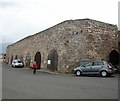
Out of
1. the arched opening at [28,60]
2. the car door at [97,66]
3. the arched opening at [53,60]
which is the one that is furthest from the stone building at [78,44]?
the arched opening at [28,60]

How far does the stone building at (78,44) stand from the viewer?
20.5 metres

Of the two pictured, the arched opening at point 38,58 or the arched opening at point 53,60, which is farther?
the arched opening at point 38,58

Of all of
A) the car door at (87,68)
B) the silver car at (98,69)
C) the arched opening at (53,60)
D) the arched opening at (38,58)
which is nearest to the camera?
the silver car at (98,69)

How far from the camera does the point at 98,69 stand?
631 inches

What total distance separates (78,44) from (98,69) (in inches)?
216

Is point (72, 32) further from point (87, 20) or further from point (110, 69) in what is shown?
point (110, 69)

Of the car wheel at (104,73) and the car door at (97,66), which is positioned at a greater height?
the car door at (97,66)

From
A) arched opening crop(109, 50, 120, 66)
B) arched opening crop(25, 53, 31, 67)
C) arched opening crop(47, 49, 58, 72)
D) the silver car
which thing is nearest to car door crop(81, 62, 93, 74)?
the silver car

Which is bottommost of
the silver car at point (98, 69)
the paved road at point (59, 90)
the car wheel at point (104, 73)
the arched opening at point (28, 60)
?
the paved road at point (59, 90)

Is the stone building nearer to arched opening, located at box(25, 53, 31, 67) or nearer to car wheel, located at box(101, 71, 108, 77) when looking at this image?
car wheel, located at box(101, 71, 108, 77)

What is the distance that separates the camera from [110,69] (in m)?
15.5

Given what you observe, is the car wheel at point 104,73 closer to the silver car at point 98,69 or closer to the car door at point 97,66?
the silver car at point 98,69

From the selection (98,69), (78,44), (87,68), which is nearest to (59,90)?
(98,69)

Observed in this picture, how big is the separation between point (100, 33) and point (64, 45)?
4.73 metres
